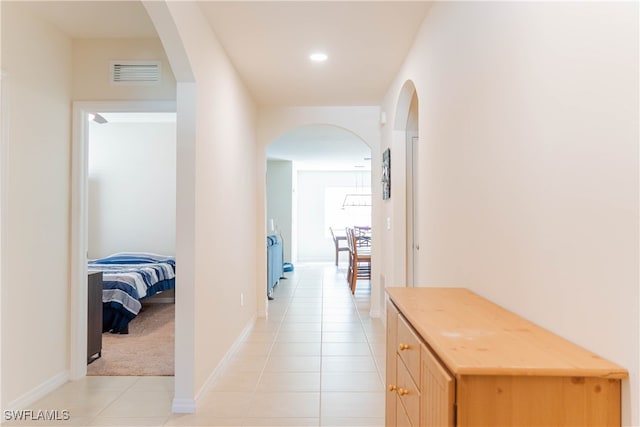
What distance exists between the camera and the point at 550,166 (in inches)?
43.3

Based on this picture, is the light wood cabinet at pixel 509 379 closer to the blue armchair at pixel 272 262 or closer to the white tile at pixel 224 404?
the white tile at pixel 224 404

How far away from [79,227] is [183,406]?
4.72 feet

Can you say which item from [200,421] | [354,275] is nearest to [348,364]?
[200,421]

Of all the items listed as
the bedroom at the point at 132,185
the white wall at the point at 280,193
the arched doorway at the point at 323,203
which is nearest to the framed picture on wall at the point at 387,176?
the bedroom at the point at 132,185

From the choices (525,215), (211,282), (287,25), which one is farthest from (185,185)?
(525,215)

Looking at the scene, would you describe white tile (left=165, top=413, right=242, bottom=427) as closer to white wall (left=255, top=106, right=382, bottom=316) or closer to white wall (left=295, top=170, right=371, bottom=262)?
white wall (left=255, top=106, right=382, bottom=316)

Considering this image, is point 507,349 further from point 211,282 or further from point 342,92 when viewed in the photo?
point 342,92

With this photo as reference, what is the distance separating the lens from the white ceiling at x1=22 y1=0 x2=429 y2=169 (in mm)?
2430

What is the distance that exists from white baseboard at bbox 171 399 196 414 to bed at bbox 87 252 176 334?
73.0 inches

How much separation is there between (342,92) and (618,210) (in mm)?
3562

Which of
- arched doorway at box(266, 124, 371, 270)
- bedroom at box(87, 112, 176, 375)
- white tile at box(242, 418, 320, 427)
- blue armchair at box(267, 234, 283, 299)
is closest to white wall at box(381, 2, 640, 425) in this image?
white tile at box(242, 418, 320, 427)

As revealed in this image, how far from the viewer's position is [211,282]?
105 inches

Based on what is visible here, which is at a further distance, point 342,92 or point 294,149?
point 294,149

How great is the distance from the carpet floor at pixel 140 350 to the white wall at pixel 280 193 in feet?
15.4
